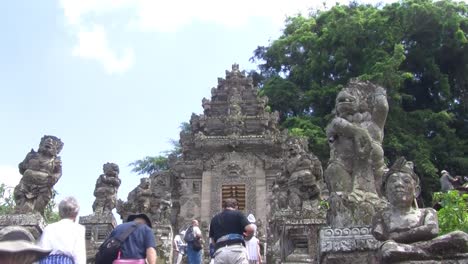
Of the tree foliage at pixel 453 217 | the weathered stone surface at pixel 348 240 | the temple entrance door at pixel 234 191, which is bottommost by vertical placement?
the weathered stone surface at pixel 348 240

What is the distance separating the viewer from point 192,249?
1150cm

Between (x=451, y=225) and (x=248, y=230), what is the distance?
363 cm

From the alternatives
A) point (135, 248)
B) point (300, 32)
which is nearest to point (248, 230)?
point (135, 248)

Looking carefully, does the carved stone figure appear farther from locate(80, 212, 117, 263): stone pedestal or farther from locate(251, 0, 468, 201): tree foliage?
locate(251, 0, 468, 201): tree foliage

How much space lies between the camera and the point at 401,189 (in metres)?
6.07

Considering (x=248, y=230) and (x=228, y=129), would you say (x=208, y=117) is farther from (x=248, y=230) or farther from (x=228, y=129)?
(x=248, y=230)

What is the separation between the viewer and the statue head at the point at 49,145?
11.0 meters

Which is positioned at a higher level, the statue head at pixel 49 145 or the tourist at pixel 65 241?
the statue head at pixel 49 145

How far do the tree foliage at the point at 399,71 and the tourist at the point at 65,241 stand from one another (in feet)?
69.8

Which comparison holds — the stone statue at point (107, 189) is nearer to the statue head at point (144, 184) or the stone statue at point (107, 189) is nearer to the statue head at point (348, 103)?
the statue head at point (144, 184)

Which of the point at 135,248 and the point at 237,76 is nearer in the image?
the point at 135,248

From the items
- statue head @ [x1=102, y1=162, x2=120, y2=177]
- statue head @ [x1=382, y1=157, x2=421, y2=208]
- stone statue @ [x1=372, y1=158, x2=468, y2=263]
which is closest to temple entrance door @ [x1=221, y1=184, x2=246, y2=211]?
statue head @ [x1=102, y1=162, x2=120, y2=177]

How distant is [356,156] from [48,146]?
5841 millimetres

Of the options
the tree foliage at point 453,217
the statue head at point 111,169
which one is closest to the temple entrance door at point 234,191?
the statue head at point 111,169
